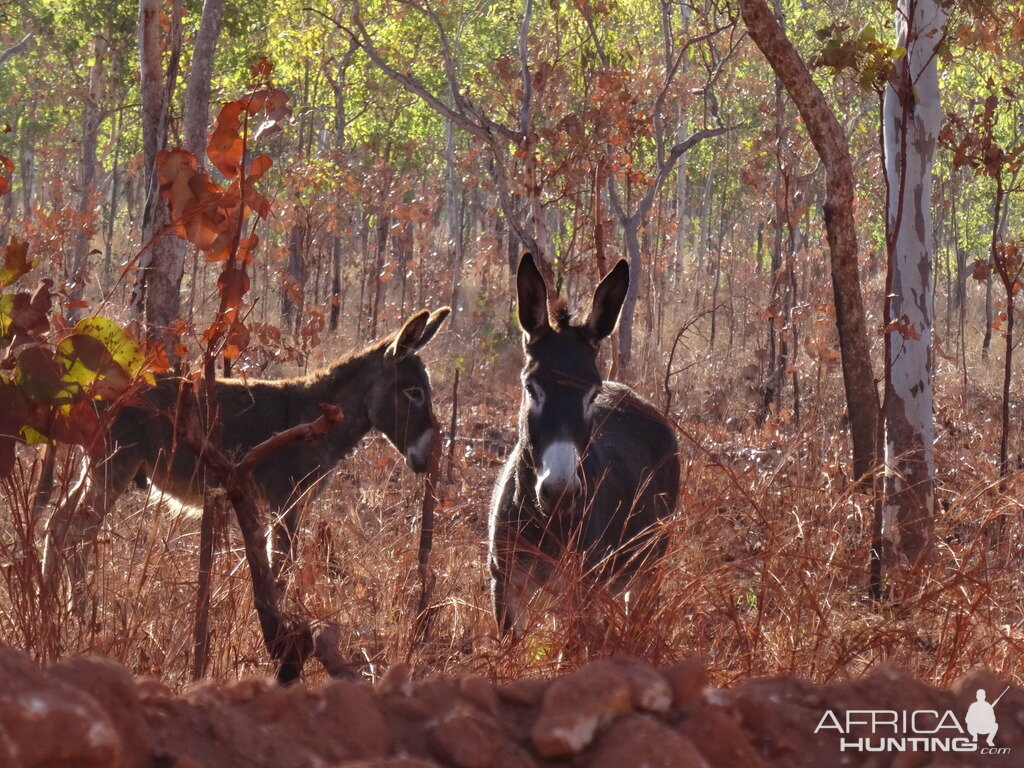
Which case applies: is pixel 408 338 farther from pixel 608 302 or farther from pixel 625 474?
pixel 608 302

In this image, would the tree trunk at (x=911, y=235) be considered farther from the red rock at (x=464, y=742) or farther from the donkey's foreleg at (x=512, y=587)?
the red rock at (x=464, y=742)

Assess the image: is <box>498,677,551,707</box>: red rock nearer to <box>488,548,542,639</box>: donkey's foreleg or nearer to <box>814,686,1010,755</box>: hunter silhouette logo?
<box>814,686,1010,755</box>: hunter silhouette logo

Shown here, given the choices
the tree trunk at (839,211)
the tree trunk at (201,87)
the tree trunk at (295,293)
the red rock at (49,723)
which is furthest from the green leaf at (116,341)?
the tree trunk at (295,293)

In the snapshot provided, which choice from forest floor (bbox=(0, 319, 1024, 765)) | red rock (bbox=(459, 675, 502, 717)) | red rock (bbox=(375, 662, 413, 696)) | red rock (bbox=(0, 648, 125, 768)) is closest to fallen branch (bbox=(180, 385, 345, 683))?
forest floor (bbox=(0, 319, 1024, 765))

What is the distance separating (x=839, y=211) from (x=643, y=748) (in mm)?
3858

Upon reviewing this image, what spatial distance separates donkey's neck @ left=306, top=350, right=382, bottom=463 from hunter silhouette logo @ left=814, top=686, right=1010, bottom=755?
458cm

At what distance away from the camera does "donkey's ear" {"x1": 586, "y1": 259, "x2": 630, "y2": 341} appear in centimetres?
469

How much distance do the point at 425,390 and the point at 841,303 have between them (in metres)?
2.41

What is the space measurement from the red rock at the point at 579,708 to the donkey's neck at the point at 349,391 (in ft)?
14.8

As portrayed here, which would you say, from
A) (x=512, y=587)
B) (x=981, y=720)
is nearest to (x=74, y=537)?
(x=512, y=587)

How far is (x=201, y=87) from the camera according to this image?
5.62 meters

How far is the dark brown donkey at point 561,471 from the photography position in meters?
4.07

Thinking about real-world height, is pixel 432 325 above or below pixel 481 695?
above

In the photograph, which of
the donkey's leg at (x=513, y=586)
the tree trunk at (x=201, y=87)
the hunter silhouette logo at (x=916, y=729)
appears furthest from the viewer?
the tree trunk at (x=201, y=87)
